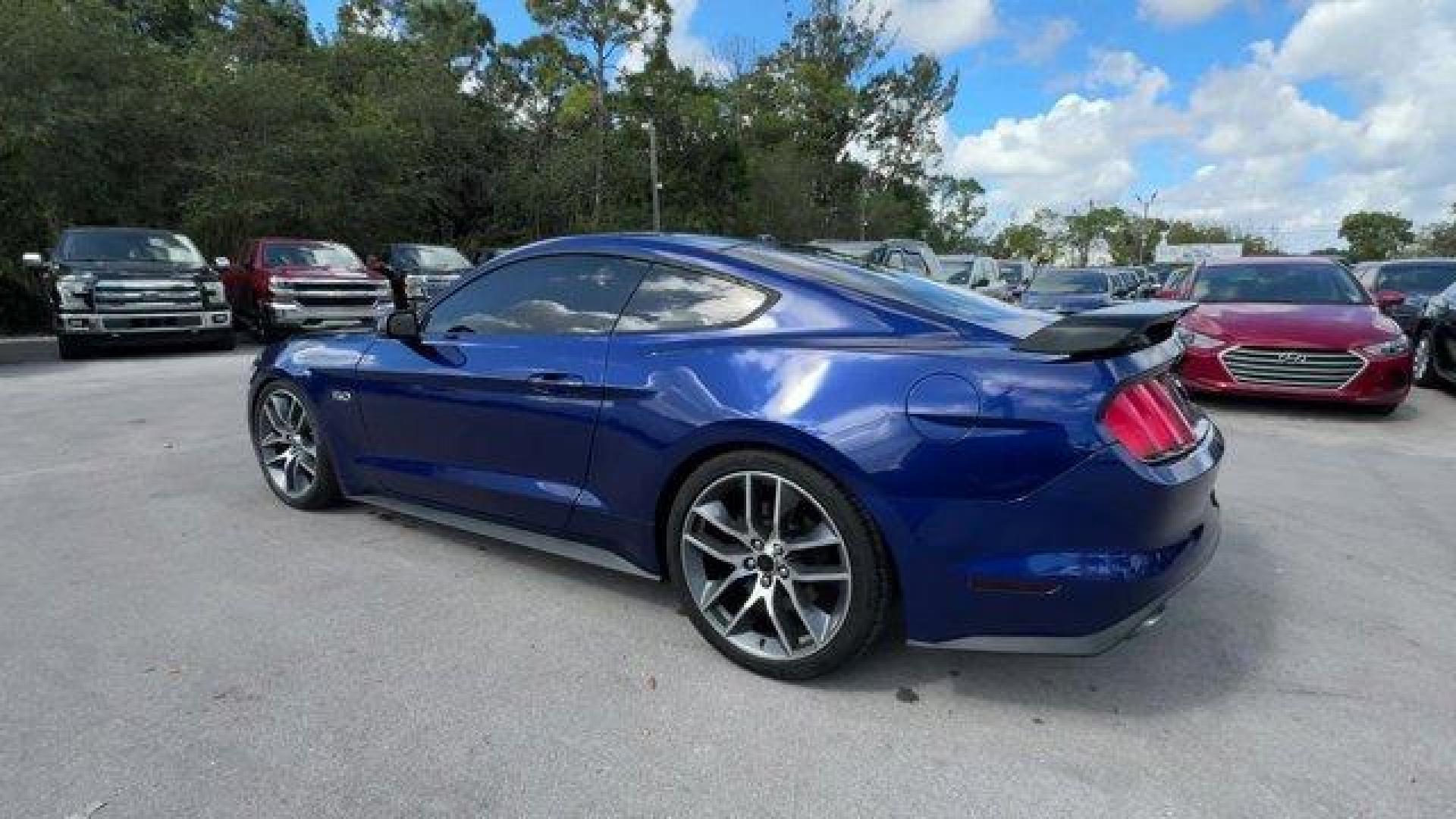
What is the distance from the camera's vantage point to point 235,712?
2645mm

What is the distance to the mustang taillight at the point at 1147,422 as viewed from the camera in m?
2.48

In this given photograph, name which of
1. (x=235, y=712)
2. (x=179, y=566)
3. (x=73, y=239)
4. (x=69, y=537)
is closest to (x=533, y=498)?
(x=235, y=712)

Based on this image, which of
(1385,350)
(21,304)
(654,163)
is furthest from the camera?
(654,163)

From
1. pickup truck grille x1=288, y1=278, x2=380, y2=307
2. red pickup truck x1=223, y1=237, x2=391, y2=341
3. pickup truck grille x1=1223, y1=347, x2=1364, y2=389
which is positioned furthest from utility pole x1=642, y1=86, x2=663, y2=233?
pickup truck grille x1=1223, y1=347, x2=1364, y2=389

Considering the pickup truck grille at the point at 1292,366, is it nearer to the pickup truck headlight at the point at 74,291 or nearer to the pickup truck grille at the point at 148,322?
the pickup truck grille at the point at 148,322

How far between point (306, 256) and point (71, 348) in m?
3.57

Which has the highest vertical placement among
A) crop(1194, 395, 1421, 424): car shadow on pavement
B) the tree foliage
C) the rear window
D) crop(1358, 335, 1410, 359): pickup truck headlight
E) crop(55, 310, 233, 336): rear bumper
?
the tree foliage

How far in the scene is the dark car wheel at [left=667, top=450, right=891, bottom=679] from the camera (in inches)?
104

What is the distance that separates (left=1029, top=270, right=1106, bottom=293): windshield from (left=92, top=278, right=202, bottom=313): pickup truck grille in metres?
13.7

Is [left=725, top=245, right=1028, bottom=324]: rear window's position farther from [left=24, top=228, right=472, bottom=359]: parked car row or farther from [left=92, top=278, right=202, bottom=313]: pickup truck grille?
[left=92, top=278, right=202, bottom=313]: pickup truck grille

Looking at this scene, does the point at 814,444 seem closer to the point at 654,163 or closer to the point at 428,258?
the point at 428,258

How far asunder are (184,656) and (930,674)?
2581 mm

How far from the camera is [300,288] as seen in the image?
13.1 metres

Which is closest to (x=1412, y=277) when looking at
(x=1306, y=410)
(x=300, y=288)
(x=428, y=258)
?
(x=1306, y=410)
